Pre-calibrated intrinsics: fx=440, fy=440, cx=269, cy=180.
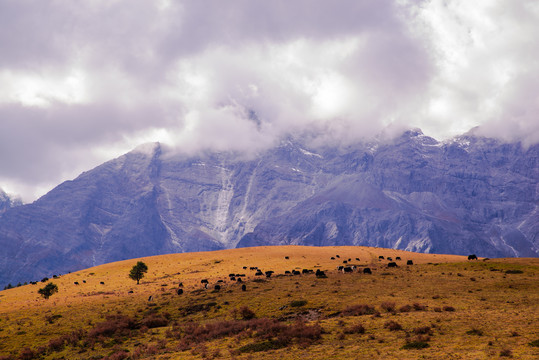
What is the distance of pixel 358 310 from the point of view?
1834 inches


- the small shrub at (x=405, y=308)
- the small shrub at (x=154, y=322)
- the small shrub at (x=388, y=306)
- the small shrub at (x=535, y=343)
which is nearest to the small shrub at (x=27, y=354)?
the small shrub at (x=154, y=322)

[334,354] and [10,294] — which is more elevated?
[10,294]

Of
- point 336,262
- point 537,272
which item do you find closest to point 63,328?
point 336,262

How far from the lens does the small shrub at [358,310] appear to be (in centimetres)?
4597

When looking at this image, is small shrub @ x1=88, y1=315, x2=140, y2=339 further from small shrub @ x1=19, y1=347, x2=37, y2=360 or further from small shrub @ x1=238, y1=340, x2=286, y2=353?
small shrub @ x1=238, y1=340, x2=286, y2=353

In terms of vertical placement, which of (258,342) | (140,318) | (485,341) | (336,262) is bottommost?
(485,341)

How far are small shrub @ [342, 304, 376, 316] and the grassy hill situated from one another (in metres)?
0.12

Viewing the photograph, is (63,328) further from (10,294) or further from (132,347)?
(10,294)

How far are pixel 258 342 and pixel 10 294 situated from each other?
81.2m

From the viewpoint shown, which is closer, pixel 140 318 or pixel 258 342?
pixel 258 342

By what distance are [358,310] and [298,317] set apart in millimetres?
6752

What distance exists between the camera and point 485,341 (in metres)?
32.5

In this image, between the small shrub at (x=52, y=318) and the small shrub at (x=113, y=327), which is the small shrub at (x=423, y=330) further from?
the small shrub at (x=52, y=318)

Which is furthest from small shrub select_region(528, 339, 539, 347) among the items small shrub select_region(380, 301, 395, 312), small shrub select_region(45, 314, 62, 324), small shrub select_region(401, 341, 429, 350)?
small shrub select_region(45, 314, 62, 324)
